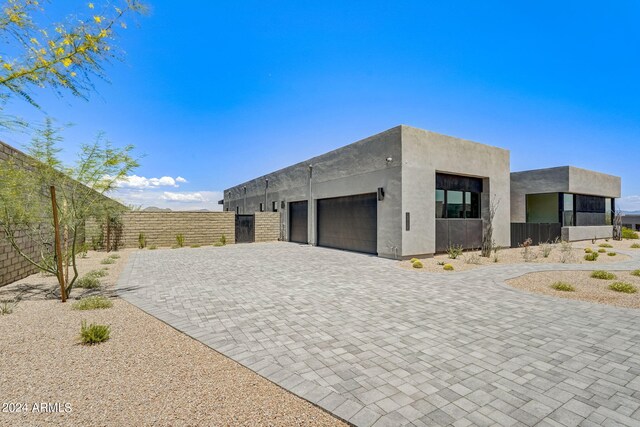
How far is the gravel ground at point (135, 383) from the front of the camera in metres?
2.66

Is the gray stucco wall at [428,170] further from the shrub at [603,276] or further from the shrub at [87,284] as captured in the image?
the shrub at [87,284]

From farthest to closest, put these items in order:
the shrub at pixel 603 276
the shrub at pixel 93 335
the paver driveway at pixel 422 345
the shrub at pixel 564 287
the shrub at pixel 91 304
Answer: the shrub at pixel 603 276 < the shrub at pixel 564 287 < the shrub at pixel 91 304 < the shrub at pixel 93 335 < the paver driveway at pixel 422 345

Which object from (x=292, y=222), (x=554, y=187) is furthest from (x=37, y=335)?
(x=554, y=187)

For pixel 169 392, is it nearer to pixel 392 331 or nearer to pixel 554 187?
pixel 392 331

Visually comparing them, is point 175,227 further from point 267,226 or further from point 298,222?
point 298,222

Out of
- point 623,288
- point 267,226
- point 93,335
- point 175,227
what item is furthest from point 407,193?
point 175,227

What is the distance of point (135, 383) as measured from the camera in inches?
126

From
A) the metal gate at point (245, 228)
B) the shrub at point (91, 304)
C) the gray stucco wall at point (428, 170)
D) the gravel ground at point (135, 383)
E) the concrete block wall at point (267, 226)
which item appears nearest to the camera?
the gravel ground at point (135, 383)

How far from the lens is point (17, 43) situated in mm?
2943

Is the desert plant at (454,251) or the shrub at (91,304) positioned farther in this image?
the desert plant at (454,251)

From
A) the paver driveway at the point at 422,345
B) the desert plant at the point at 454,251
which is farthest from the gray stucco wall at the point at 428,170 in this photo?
the paver driveway at the point at 422,345

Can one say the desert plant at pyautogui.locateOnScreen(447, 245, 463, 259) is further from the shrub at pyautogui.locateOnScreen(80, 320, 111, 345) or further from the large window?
the shrub at pyautogui.locateOnScreen(80, 320, 111, 345)

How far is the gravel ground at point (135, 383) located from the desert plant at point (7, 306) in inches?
37.5

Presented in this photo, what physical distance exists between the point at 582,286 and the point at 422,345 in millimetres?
6566
